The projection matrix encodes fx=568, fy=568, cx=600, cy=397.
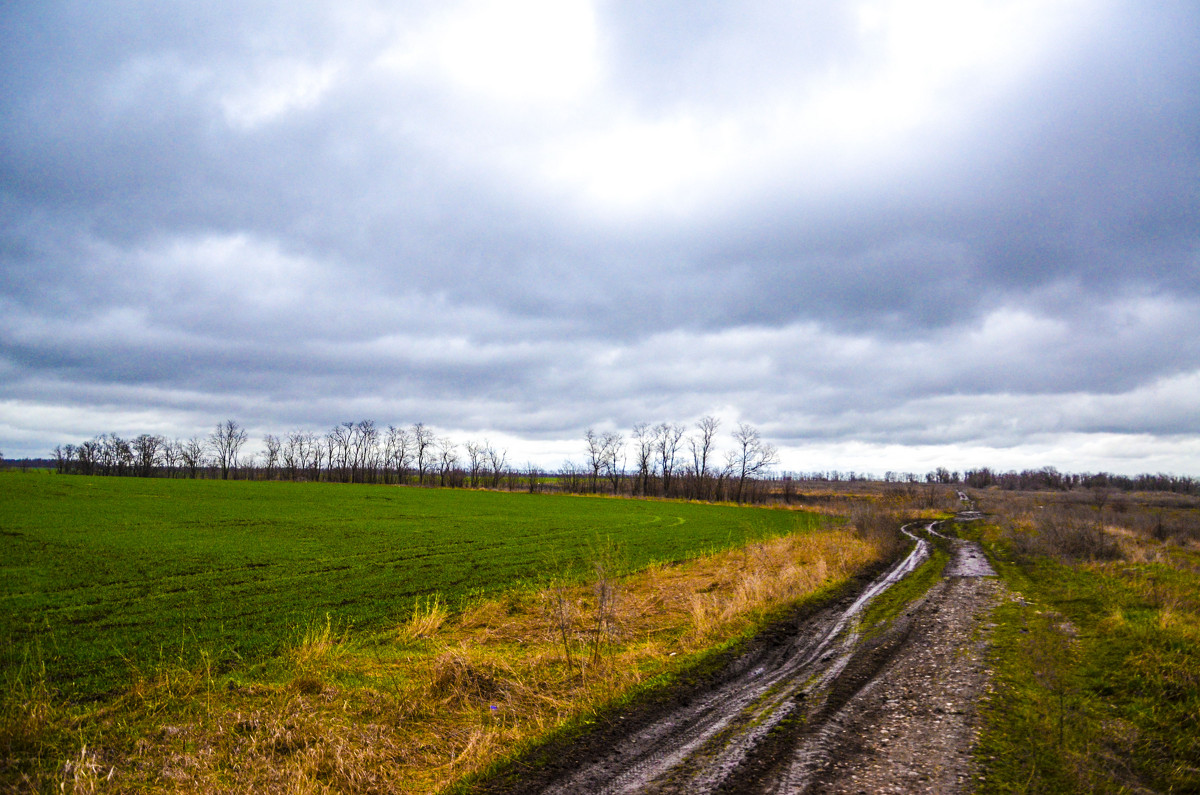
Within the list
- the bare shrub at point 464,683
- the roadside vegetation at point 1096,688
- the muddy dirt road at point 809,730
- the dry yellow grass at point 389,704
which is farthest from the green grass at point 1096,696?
the bare shrub at point 464,683

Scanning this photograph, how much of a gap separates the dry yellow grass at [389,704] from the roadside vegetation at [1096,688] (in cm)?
530

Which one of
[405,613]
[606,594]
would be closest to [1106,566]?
[606,594]

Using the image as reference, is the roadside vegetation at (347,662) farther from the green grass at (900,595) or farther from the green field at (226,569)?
the green grass at (900,595)

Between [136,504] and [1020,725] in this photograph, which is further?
[136,504]

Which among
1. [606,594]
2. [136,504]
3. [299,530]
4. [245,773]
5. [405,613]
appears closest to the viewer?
[245,773]

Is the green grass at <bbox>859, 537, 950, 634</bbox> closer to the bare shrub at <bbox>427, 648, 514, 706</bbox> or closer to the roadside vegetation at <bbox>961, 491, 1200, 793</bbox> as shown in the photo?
the roadside vegetation at <bbox>961, 491, 1200, 793</bbox>

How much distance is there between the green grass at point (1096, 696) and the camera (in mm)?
6219

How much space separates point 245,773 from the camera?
21.6ft

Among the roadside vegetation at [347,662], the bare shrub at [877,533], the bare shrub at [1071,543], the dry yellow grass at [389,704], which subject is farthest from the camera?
the bare shrub at [877,533]

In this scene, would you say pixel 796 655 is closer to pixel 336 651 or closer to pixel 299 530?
pixel 336 651

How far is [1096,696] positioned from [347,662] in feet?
43.1

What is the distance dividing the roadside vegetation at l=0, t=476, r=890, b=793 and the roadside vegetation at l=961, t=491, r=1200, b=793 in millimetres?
5131

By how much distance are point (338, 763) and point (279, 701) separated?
325 cm

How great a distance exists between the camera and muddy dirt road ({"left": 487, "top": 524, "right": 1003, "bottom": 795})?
629 cm
